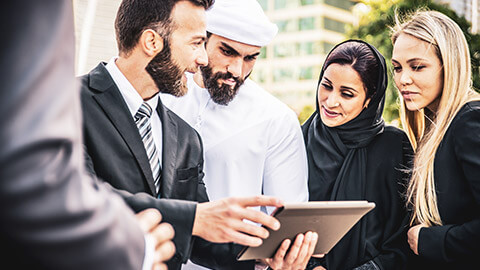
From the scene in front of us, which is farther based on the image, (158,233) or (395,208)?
(395,208)

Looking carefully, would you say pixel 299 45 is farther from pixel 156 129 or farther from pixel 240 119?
pixel 156 129

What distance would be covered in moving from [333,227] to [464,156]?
1.00 m

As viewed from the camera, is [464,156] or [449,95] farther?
[449,95]

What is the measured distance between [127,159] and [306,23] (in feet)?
166

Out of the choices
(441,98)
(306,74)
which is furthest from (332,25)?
(441,98)

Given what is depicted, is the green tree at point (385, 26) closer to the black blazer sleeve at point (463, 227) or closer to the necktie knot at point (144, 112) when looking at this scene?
the black blazer sleeve at point (463, 227)

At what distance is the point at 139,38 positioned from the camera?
8.03 ft

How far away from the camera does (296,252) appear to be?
218cm

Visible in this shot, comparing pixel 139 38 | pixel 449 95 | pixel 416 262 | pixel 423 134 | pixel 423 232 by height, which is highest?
pixel 139 38

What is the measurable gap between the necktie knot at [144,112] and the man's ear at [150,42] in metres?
0.25

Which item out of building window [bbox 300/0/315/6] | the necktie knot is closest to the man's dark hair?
the necktie knot

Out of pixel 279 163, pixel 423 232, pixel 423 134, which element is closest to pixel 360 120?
pixel 423 134

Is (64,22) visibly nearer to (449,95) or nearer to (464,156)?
(464,156)

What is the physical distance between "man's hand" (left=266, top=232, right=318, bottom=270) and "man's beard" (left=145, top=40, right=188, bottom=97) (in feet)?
3.04
